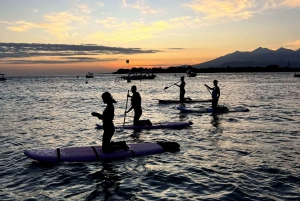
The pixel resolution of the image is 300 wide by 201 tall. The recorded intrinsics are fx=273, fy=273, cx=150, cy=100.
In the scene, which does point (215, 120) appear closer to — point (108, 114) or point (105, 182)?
point (108, 114)

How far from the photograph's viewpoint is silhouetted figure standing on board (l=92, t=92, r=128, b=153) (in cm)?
994

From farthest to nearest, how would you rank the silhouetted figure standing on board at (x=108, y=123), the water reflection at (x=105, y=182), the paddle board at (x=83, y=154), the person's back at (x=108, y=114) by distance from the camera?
the paddle board at (x=83, y=154) < the person's back at (x=108, y=114) < the silhouetted figure standing on board at (x=108, y=123) < the water reflection at (x=105, y=182)

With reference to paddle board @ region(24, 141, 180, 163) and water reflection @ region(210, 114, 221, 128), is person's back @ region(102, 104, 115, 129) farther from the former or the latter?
water reflection @ region(210, 114, 221, 128)

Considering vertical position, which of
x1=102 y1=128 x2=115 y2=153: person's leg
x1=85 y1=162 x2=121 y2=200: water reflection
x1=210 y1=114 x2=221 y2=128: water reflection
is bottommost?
x1=85 y1=162 x2=121 y2=200: water reflection

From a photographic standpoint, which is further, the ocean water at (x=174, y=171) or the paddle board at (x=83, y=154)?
the paddle board at (x=83, y=154)

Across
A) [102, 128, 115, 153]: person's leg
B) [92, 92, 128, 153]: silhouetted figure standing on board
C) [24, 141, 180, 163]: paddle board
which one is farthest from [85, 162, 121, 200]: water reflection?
[92, 92, 128, 153]: silhouetted figure standing on board

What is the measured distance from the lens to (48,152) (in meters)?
10.8

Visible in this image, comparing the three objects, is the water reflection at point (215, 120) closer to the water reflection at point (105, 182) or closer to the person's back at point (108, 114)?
the person's back at point (108, 114)

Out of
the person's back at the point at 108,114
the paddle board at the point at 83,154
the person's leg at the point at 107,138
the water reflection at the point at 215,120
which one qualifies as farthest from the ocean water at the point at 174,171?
the water reflection at the point at 215,120

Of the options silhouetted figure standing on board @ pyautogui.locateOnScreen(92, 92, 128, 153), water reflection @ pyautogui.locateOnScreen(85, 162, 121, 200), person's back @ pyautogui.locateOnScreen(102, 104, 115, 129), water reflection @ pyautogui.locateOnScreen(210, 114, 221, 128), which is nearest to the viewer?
water reflection @ pyautogui.locateOnScreen(85, 162, 121, 200)

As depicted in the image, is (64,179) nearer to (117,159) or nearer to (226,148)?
(117,159)

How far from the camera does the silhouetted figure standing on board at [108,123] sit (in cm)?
994

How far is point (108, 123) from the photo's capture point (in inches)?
413

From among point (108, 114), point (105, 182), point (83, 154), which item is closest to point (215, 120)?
point (108, 114)
